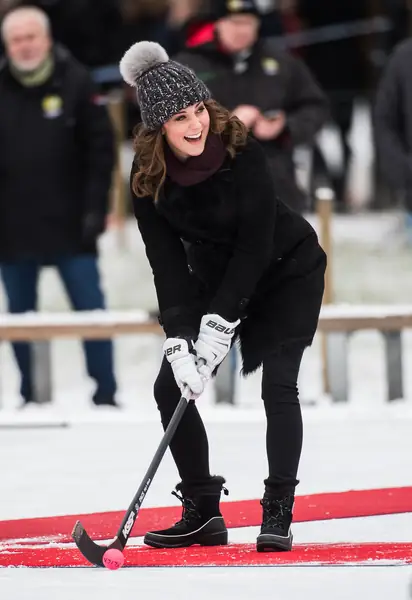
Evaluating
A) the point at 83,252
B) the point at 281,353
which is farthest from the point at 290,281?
the point at 83,252

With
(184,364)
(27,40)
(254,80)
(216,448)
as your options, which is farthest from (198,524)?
(27,40)

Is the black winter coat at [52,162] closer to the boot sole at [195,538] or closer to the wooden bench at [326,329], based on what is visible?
the wooden bench at [326,329]

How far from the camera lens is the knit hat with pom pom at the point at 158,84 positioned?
4625 millimetres

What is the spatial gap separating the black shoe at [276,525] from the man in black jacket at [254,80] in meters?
2.54

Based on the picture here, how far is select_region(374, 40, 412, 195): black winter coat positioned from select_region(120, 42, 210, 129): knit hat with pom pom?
2.95 meters

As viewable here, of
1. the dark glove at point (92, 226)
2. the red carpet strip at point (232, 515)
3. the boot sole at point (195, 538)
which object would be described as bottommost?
the red carpet strip at point (232, 515)

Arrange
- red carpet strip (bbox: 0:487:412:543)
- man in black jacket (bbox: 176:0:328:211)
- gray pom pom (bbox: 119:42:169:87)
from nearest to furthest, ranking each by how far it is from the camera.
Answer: gray pom pom (bbox: 119:42:169:87), red carpet strip (bbox: 0:487:412:543), man in black jacket (bbox: 176:0:328:211)

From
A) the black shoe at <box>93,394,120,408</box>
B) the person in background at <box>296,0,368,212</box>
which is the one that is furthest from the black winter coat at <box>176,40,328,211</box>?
the person in background at <box>296,0,368,212</box>

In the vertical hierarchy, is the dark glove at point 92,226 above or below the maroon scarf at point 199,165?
below

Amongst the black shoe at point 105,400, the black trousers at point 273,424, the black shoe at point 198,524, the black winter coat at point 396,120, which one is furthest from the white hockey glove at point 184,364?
the black winter coat at point 396,120

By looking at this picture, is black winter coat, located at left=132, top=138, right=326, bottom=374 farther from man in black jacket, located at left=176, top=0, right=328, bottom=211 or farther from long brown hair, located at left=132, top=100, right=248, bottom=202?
man in black jacket, located at left=176, top=0, right=328, bottom=211

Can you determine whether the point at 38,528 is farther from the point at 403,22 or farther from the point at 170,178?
the point at 403,22

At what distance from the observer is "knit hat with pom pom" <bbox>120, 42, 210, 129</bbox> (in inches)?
182

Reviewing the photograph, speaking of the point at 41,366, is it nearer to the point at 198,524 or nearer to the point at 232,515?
the point at 232,515
